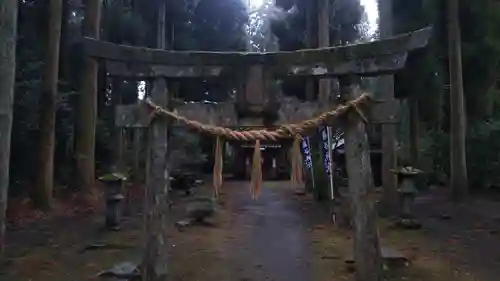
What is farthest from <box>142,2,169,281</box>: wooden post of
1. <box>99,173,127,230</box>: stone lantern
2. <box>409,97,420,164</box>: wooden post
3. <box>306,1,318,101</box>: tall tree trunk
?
<box>306,1,318,101</box>: tall tree trunk

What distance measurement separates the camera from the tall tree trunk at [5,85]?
25.5 ft

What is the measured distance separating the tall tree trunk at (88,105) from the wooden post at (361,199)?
32.7 feet

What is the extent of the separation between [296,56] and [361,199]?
6.45ft

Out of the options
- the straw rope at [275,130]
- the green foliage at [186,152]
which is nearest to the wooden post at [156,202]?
the straw rope at [275,130]

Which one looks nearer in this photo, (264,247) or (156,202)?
(156,202)

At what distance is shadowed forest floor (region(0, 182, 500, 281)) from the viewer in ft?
24.9

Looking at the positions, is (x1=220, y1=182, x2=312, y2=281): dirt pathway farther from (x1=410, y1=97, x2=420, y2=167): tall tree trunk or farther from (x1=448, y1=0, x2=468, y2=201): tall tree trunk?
(x1=448, y1=0, x2=468, y2=201): tall tree trunk

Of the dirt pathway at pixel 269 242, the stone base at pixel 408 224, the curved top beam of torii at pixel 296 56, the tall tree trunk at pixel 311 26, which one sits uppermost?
the tall tree trunk at pixel 311 26

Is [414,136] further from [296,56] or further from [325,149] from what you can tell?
[296,56]

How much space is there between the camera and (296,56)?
22.2 feet

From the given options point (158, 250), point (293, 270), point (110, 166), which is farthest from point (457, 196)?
point (110, 166)

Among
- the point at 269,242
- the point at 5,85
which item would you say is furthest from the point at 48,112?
the point at 269,242

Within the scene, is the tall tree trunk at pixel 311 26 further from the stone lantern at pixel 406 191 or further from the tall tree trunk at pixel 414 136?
the stone lantern at pixel 406 191

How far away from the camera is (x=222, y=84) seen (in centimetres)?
739
